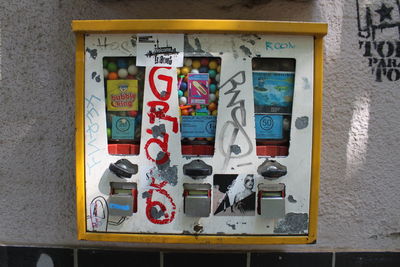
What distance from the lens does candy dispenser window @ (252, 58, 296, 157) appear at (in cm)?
152

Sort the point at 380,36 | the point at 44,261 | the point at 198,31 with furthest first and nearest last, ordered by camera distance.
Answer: the point at 44,261, the point at 380,36, the point at 198,31

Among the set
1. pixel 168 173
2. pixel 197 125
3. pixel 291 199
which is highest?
pixel 197 125

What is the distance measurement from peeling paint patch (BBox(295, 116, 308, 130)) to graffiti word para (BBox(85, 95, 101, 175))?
0.87 metres

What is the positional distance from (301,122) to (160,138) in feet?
2.02

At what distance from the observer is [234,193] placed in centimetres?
153

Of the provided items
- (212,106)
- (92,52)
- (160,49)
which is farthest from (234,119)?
(92,52)

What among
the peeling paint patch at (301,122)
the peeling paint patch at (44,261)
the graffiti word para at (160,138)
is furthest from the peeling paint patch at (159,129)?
the peeling paint patch at (44,261)

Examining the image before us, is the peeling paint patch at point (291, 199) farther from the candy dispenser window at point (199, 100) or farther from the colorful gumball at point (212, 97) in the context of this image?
the colorful gumball at point (212, 97)

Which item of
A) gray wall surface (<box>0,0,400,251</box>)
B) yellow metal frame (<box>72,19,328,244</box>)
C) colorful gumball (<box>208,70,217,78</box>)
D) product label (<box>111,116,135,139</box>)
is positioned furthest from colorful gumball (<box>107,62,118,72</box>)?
gray wall surface (<box>0,0,400,251</box>)

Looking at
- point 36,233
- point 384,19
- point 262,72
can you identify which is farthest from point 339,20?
point 36,233

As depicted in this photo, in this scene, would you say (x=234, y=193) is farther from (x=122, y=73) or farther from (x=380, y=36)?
(x=380, y=36)

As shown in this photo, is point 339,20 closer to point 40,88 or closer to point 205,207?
point 205,207

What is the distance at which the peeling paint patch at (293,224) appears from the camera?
1.55 metres

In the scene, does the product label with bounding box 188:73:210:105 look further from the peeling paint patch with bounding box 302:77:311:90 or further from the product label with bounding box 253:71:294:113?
the peeling paint patch with bounding box 302:77:311:90
